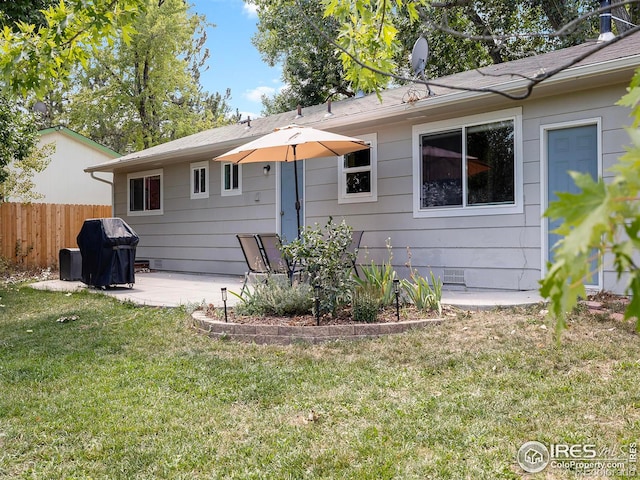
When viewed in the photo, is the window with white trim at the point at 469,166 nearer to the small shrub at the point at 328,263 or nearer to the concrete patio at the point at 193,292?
the concrete patio at the point at 193,292

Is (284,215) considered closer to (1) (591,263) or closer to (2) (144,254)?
(2) (144,254)

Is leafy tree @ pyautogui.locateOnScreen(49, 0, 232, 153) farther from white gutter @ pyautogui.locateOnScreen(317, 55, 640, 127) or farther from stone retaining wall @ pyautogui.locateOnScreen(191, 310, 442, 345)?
stone retaining wall @ pyautogui.locateOnScreen(191, 310, 442, 345)

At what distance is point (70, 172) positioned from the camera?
1794 centimetres

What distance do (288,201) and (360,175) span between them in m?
1.70

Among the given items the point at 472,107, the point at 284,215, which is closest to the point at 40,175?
the point at 284,215

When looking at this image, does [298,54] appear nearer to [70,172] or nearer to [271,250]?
[70,172]

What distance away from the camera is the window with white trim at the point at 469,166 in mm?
6648

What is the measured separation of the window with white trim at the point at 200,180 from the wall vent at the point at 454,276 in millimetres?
5826

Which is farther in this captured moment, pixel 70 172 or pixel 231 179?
pixel 70 172

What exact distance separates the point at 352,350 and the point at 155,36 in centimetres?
1806

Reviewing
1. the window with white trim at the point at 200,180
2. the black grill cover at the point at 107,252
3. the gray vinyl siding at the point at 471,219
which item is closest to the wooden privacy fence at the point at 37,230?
the window with white trim at the point at 200,180

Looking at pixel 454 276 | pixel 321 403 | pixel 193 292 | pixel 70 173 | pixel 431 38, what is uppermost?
pixel 431 38

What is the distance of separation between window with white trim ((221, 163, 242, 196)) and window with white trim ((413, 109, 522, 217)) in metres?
4.12

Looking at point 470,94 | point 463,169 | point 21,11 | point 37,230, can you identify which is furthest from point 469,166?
point 37,230
